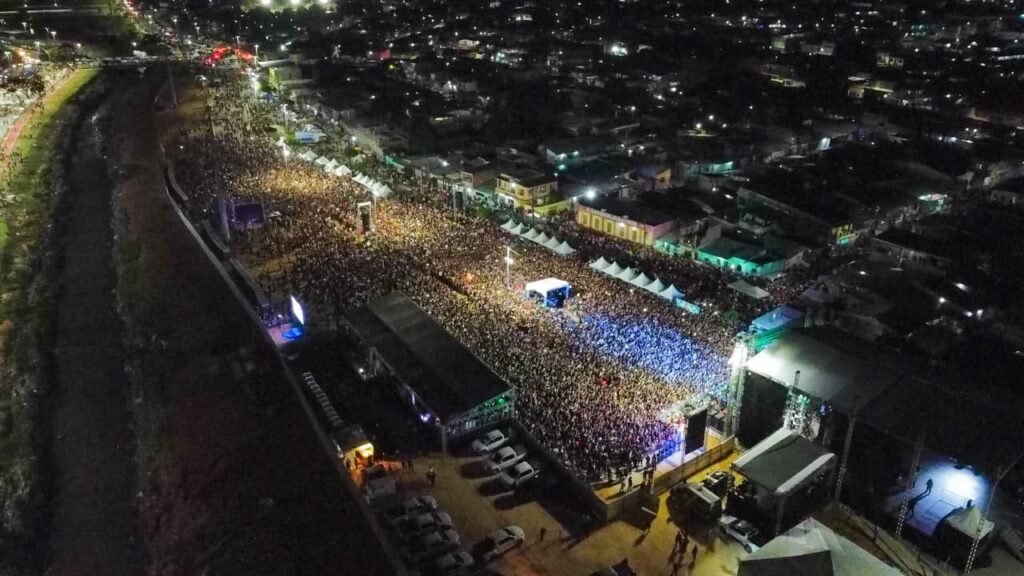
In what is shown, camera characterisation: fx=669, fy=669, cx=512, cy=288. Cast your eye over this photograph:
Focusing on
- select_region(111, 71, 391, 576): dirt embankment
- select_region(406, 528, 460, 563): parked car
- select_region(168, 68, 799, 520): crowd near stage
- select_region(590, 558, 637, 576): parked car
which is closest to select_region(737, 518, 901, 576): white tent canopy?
select_region(590, 558, 637, 576): parked car

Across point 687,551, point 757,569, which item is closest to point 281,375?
point 687,551

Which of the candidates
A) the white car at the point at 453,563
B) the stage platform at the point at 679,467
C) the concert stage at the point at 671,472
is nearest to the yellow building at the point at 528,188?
the concert stage at the point at 671,472

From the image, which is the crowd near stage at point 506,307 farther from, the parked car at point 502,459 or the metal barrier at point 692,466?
the parked car at point 502,459

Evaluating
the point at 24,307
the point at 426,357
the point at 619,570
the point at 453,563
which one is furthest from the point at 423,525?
the point at 24,307

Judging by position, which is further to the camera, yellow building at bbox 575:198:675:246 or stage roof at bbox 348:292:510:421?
yellow building at bbox 575:198:675:246

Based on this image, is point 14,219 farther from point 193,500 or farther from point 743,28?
point 743,28

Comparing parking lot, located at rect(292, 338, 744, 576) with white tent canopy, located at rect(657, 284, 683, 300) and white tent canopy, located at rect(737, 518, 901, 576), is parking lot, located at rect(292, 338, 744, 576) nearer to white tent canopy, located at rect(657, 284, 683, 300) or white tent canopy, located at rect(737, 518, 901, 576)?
white tent canopy, located at rect(737, 518, 901, 576)

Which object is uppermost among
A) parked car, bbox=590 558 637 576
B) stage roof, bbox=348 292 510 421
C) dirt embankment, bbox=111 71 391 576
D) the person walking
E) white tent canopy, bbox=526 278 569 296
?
stage roof, bbox=348 292 510 421
